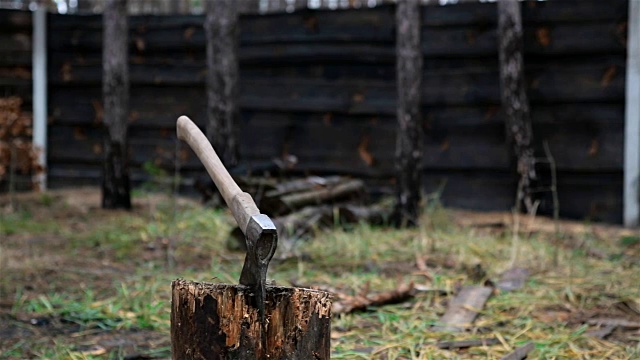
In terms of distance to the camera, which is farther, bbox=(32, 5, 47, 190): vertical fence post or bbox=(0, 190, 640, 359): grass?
bbox=(32, 5, 47, 190): vertical fence post

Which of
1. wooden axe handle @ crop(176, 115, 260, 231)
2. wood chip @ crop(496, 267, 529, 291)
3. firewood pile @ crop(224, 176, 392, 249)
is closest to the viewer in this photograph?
wooden axe handle @ crop(176, 115, 260, 231)

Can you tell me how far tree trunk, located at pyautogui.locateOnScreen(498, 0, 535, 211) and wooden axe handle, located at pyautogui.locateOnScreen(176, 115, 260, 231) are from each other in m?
5.60

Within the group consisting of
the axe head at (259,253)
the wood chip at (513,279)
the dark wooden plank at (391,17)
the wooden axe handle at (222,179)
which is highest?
the dark wooden plank at (391,17)

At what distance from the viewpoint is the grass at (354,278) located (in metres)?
3.85

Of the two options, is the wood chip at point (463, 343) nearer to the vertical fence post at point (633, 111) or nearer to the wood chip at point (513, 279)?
the wood chip at point (513, 279)

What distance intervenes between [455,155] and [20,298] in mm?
5622

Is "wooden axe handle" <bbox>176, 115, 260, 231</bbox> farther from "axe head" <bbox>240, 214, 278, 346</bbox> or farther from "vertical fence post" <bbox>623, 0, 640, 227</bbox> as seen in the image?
"vertical fence post" <bbox>623, 0, 640, 227</bbox>

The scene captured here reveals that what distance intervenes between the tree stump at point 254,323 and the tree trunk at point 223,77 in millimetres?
5959

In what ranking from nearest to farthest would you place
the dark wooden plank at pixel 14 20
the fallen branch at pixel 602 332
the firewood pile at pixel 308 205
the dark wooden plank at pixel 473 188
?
the fallen branch at pixel 602 332, the firewood pile at pixel 308 205, the dark wooden plank at pixel 473 188, the dark wooden plank at pixel 14 20

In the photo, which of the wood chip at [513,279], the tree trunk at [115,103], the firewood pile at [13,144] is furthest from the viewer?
the firewood pile at [13,144]

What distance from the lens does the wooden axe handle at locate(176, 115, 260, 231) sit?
266 cm

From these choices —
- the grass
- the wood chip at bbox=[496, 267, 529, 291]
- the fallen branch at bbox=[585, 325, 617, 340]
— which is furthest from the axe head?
the wood chip at bbox=[496, 267, 529, 291]

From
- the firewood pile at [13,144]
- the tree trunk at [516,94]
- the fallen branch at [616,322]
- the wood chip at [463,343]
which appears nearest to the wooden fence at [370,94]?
the tree trunk at [516,94]

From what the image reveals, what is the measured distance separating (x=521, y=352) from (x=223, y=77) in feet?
18.6
